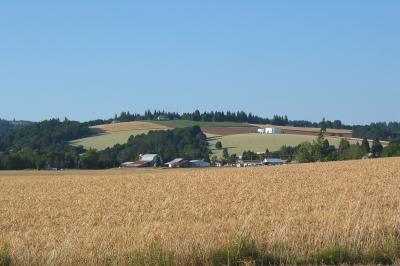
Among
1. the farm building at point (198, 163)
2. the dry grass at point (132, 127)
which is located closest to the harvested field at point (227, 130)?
the dry grass at point (132, 127)

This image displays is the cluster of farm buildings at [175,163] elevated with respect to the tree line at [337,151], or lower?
lower

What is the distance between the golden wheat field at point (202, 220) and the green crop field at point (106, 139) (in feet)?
321

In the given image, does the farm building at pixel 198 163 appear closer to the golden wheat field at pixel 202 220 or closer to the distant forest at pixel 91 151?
the distant forest at pixel 91 151

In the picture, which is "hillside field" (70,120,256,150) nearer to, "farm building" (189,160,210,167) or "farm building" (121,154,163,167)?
"farm building" (121,154,163,167)

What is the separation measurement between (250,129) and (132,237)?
142835mm

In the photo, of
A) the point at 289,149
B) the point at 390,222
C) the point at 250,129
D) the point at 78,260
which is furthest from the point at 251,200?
the point at 250,129

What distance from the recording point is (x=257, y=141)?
417ft

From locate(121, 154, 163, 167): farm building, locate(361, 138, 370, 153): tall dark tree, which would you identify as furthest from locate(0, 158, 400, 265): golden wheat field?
locate(121, 154, 163, 167): farm building

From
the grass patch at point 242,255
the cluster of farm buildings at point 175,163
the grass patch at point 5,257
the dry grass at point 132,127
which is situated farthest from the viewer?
the dry grass at point 132,127

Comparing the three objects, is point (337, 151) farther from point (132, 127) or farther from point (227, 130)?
point (132, 127)

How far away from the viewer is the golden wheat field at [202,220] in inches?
428

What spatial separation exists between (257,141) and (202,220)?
109 metres

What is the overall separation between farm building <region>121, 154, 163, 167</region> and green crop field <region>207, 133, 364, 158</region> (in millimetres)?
11563

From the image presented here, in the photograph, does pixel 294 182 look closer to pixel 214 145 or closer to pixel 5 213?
pixel 5 213
